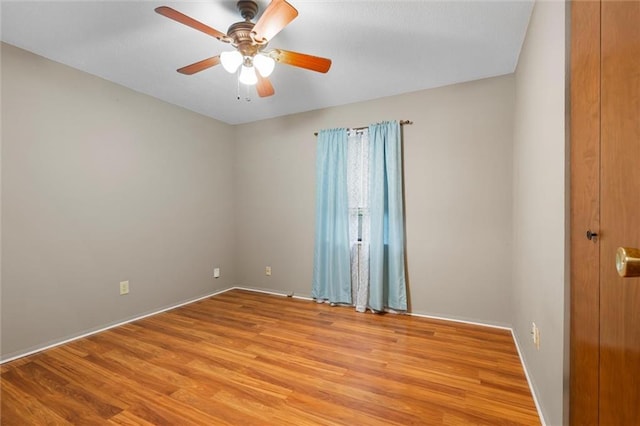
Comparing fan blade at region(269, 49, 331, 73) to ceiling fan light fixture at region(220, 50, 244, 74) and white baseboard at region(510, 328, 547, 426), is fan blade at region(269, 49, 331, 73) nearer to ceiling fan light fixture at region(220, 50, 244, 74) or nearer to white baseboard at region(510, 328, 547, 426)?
ceiling fan light fixture at region(220, 50, 244, 74)

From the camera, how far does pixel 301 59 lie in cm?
190

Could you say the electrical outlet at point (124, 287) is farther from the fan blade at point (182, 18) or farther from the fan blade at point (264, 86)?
the fan blade at point (182, 18)

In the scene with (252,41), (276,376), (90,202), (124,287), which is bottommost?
(276,376)

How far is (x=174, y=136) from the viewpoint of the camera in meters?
3.40

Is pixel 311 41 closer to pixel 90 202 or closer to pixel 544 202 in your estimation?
pixel 544 202

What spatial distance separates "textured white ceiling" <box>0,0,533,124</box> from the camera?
1.79m

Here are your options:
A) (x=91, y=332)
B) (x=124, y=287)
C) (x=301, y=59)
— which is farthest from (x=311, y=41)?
(x=91, y=332)

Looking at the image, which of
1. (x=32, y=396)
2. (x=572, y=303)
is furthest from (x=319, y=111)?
(x=32, y=396)

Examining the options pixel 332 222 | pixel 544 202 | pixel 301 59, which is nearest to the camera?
pixel 544 202

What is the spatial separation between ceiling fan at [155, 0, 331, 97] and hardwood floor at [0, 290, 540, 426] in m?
2.11

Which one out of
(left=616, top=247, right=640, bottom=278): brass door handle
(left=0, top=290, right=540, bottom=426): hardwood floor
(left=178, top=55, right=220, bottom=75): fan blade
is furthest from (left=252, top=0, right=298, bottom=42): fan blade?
(left=0, top=290, right=540, bottom=426): hardwood floor

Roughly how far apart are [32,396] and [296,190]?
114 inches

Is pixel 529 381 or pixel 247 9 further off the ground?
pixel 247 9

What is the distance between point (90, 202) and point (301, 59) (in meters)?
2.35
